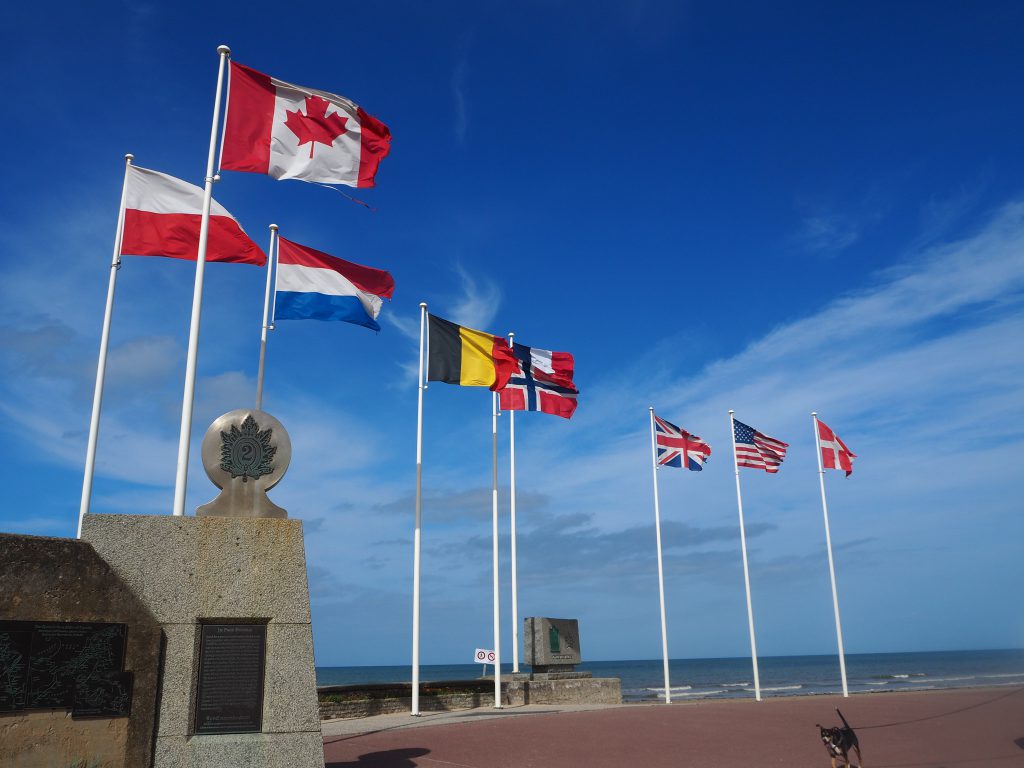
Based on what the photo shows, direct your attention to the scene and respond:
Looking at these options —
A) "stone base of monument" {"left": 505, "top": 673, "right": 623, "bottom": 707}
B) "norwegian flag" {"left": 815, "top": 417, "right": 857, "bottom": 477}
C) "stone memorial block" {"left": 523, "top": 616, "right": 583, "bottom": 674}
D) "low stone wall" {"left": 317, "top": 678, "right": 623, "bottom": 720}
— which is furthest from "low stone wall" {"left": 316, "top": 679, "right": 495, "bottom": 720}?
"norwegian flag" {"left": 815, "top": 417, "right": 857, "bottom": 477}

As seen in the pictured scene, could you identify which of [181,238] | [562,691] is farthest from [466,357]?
[562,691]

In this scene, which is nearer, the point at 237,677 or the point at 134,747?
the point at 134,747

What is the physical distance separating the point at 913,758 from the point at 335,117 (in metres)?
12.0

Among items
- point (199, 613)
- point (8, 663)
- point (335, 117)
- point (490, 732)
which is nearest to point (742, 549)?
point (490, 732)

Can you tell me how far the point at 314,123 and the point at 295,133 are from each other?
1.15 ft

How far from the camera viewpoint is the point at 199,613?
766cm

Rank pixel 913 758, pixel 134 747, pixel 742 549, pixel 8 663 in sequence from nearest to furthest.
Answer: pixel 8 663
pixel 134 747
pixel 913 758
pixel 742 549

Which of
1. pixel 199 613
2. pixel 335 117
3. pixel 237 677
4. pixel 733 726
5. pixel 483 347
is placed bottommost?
pixel 733 726

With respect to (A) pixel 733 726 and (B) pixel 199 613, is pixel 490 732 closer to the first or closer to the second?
(A) pixel 733 726

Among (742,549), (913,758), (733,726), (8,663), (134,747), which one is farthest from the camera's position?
(742,549)

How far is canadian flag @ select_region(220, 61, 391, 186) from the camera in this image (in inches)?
461

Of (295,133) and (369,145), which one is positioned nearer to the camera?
(295,133)

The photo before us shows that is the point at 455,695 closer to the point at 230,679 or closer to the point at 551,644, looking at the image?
the point at 551,644

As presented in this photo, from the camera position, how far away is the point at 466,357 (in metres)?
18.0
